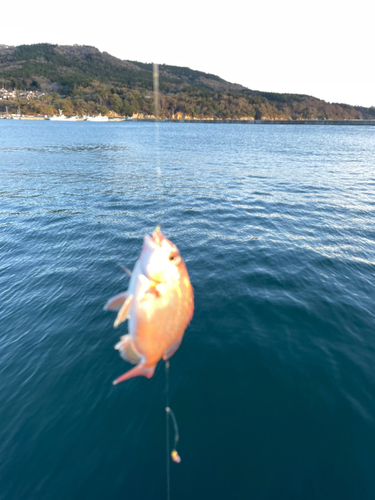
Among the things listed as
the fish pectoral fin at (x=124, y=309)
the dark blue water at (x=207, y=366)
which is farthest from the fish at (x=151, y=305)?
the dark blue water at (x=207, y=366)

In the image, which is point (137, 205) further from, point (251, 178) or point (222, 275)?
point (251, 178)

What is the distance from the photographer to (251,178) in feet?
118

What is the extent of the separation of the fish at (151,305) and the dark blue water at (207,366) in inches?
198

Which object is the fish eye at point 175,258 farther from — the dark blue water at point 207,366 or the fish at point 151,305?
the dark blue water at point 207,366

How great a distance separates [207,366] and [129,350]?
6344mm

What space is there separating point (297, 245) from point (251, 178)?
67.6ft

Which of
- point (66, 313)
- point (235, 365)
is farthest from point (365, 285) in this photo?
point (66, 313)

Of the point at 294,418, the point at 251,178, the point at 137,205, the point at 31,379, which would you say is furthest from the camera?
the point at 251,178

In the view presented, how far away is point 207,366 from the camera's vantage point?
955 centimetres

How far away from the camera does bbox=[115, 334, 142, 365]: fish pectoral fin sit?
3.95m

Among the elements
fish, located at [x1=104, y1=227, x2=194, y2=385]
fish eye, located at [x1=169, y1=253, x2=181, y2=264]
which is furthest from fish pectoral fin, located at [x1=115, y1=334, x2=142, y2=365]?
fish eye, located at [x1=169, y1=253, x2=181, y2=264]

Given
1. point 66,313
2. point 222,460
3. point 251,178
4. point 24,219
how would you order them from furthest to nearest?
point 251,178, point 24,219, point 66,313, point 222,460

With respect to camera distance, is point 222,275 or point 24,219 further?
point 24,219

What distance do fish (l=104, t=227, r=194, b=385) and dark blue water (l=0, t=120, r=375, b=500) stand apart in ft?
16.5
